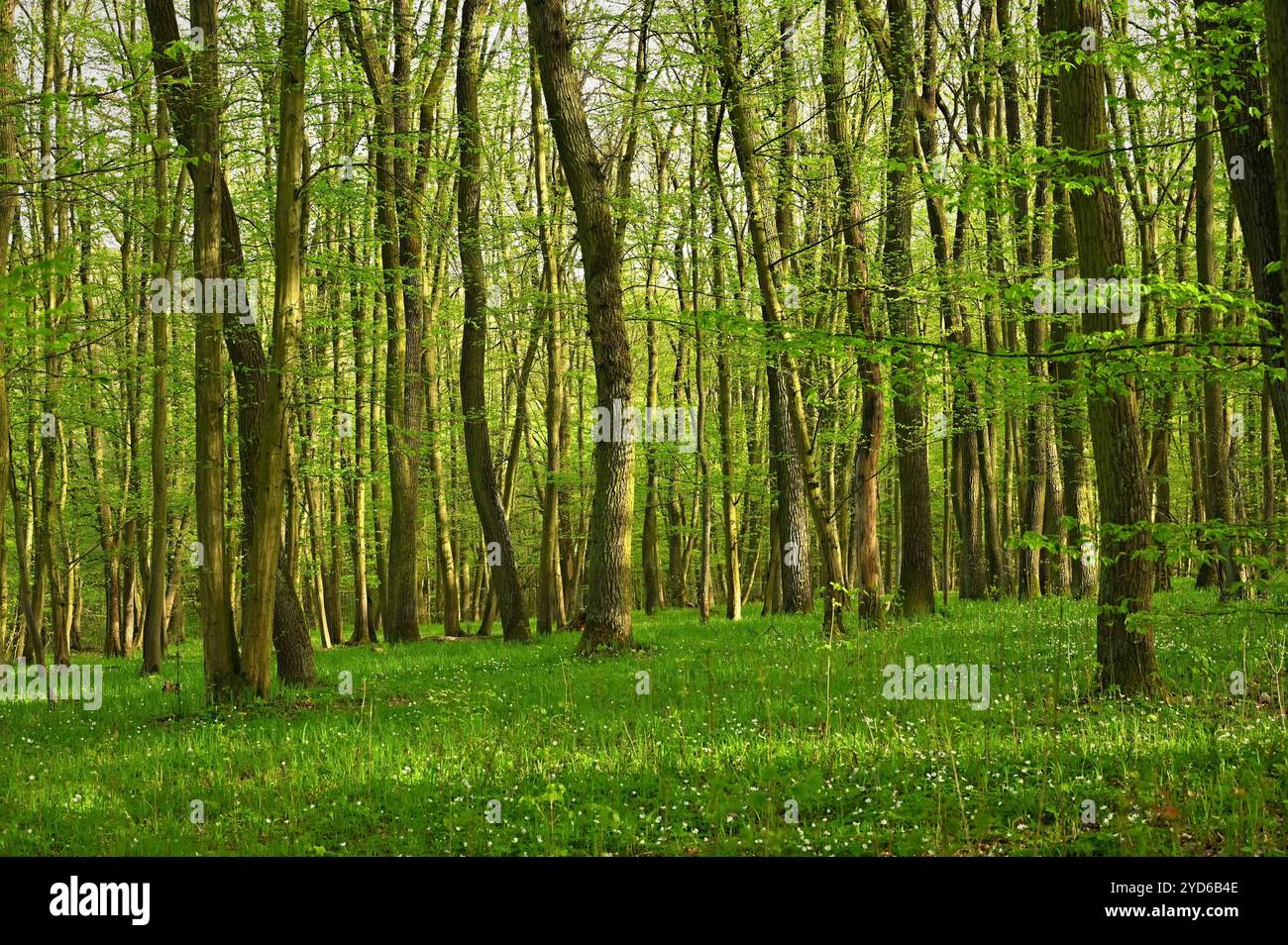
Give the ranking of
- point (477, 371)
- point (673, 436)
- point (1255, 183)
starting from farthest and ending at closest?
point (673, 436), point (477, 371), point (1255, 183)

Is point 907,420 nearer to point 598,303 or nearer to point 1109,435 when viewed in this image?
point 598,303

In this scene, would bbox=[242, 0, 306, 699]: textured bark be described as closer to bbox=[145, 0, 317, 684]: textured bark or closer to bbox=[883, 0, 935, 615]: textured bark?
bbox=[145, 0, 317, 684]: textured bark

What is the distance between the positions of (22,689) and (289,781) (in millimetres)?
10439

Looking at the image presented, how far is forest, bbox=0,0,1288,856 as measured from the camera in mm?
6109

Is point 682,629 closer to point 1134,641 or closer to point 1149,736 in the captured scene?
point 1134,641

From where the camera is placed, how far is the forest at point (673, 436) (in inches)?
241

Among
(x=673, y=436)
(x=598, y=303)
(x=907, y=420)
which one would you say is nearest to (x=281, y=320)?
(x=598, y=303)

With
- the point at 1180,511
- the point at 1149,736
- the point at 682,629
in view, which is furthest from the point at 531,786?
the point at 1180,511

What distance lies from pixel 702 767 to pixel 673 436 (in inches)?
725

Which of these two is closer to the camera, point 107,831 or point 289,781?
point 107,831

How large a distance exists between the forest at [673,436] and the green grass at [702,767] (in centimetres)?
5

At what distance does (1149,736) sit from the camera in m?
6.70

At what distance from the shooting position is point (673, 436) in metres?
24.9

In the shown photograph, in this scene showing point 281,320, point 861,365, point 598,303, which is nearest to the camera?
point 281,320
